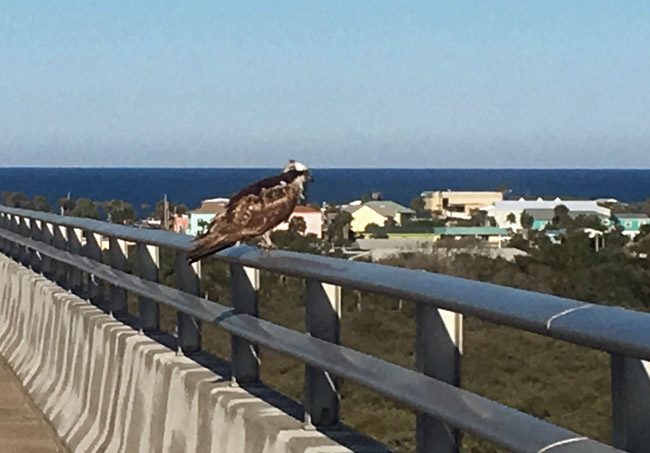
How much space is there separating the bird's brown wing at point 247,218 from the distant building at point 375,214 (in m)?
70.9

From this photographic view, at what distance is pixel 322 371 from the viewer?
20.3ft

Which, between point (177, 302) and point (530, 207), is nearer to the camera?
point (177, 302)

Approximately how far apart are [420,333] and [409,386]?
0.20 metres

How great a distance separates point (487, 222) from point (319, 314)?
3341 inches

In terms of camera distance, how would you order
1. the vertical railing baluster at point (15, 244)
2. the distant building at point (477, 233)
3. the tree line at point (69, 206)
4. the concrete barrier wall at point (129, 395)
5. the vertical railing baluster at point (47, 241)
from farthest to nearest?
the distant building at point (477, 233) → the tree line at point (69, 206) → the vertical railing baluster at point (15, 244) → the vertical railing baluster at point (47, 241) → the concrete barrier wall at point (129, 395)

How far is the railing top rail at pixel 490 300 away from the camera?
3.80 meters

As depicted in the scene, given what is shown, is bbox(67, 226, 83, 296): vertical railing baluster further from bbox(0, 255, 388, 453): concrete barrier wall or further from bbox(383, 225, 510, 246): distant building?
bbox(383, 225, 510, 246): distant building

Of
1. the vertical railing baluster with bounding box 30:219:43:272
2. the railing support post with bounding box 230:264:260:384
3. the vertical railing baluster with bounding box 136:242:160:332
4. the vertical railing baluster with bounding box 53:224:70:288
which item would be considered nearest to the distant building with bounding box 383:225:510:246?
the vertical railing baluster with bounding box 30:219:43:272

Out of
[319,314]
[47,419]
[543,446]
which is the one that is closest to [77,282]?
[47,419]

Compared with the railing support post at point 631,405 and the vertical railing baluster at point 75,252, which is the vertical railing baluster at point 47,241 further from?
the railing support post at point 631,405

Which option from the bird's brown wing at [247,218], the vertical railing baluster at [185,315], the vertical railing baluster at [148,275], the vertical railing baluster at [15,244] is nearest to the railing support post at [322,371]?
the bird's brown wing at [247,218]

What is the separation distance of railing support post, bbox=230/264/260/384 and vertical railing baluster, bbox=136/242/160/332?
1.98 m

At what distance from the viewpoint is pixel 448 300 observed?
4.82 metres

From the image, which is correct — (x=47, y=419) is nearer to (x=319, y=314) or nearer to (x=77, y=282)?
(x=77, y=282)
